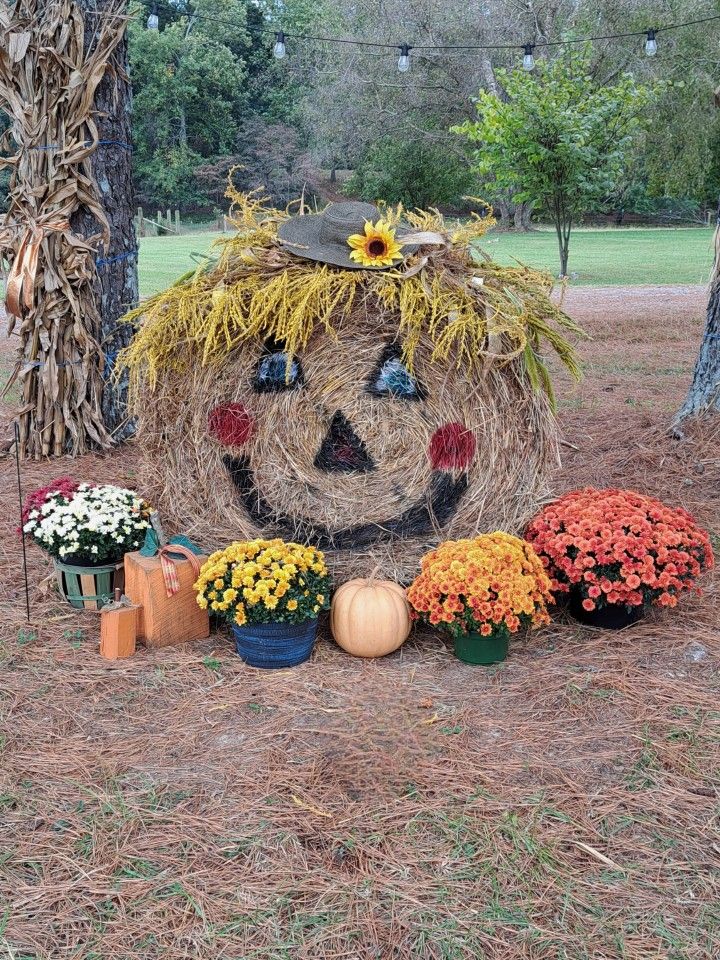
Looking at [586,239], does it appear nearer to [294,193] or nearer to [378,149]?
[378,149]

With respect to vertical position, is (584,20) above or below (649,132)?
above

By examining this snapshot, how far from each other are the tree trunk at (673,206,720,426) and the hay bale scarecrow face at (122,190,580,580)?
2465mm

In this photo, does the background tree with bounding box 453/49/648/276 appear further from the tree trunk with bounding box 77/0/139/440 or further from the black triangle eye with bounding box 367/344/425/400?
the black triangle eye with bounding box 367/344/425/400

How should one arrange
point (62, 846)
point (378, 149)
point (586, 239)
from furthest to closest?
point (378, 149)
point (586, 239)
point (62, 846)

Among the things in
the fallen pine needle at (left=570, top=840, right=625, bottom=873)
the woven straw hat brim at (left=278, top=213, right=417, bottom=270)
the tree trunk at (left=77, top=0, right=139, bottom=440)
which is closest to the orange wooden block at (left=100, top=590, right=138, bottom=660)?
the woven straw hat brim at (left=278, top=213, right=417, bottom=270)

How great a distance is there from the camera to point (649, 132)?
2503cm

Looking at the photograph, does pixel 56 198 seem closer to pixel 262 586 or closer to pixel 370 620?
pixel 262 586

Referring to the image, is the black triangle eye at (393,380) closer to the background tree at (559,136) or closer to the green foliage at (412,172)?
the background tree at (559,136)

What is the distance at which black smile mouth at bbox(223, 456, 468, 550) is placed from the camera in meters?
4.02

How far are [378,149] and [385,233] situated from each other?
4230cm

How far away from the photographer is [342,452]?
4016 mm

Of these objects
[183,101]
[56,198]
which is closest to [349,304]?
[56,198]

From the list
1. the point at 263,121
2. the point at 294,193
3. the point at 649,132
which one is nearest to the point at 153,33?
the point at 263,121

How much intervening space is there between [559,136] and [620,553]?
1712 cm
